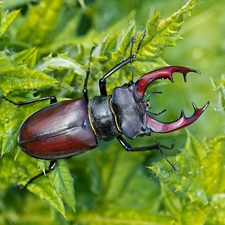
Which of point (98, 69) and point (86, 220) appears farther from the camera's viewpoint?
point (86, 220)

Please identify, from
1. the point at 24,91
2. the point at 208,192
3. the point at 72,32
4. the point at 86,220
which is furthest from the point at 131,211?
the point at 72,32

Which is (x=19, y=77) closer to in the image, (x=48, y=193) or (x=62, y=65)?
(x=62, y=65)

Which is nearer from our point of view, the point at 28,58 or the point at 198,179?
the point at 28,58

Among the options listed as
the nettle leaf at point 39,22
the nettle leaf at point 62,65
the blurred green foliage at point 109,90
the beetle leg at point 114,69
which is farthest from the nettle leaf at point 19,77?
the nettle leaf at point 39,22

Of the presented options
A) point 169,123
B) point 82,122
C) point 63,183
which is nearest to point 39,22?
point 82,122

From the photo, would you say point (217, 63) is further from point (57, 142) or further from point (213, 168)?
point (57, 142)
